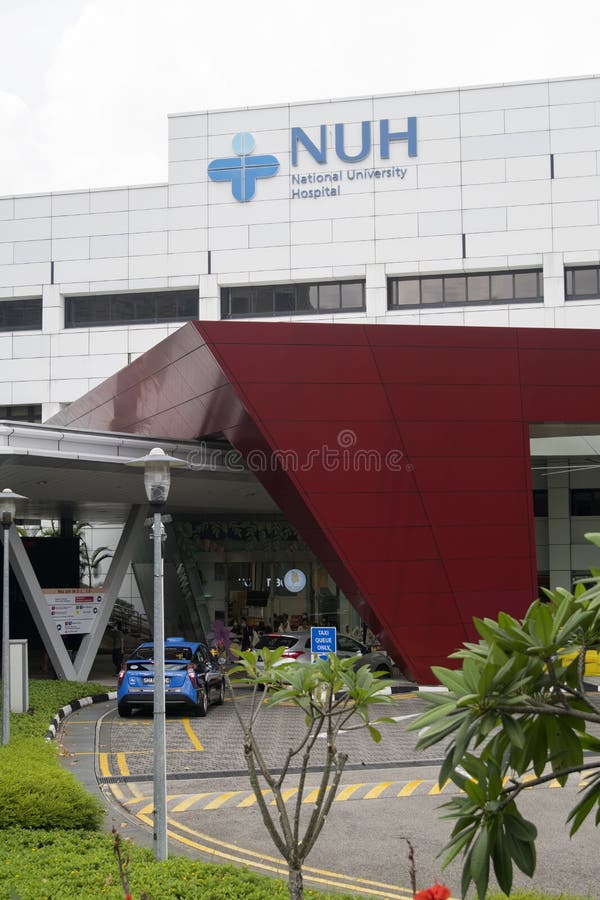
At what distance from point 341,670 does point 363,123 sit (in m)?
40.8

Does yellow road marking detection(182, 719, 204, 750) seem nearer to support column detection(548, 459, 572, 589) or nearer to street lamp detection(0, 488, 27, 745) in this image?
street lamp detection(0, 488, 27, 745)

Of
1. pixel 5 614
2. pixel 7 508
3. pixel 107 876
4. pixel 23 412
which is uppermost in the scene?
pixel 23 412

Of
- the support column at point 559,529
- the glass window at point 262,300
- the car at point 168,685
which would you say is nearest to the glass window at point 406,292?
the glass window at point 262,300

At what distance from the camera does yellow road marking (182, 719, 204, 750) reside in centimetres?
1736

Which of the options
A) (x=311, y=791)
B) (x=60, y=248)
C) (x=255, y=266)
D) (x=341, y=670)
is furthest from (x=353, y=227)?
(x=341, y=670)

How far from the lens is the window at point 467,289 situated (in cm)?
4356

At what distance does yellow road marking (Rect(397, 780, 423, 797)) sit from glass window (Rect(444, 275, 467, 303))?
31.9 metres

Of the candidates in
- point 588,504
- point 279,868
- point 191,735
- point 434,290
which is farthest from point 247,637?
point 279,868

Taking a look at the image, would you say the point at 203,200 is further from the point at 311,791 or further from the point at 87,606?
the point at 311,791

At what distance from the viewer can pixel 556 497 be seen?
3819cm

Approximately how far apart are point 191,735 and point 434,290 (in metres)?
29.3

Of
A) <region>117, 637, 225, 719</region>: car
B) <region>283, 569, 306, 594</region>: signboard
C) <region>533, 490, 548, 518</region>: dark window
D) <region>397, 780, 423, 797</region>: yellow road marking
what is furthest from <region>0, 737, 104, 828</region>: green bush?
<region>533, 490, 548, 518</region>: dark window

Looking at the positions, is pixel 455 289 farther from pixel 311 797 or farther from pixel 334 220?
pixel 311 797

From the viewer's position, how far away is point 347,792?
1383 cm
